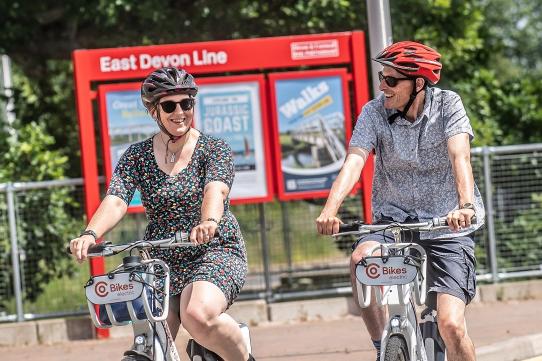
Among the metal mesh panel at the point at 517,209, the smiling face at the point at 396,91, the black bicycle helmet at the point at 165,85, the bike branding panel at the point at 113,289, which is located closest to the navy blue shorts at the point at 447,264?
the smiling face at the point at 396,91

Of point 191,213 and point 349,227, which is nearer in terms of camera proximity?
point 349,227

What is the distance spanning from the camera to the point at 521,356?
8.65 meters

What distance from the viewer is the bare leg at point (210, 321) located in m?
5.09

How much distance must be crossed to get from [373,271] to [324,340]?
4.79 metres

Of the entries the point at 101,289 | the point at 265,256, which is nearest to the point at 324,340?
the point at 265,256

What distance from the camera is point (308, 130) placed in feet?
37.2

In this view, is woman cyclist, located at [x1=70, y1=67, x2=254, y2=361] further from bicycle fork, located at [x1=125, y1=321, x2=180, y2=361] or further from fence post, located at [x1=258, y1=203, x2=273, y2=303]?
fence post, located at [x1=258, y1=203, x2=273, y2=303]

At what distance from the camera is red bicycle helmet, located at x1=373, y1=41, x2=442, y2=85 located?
5.57 m

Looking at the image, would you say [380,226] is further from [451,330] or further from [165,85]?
[165,85]

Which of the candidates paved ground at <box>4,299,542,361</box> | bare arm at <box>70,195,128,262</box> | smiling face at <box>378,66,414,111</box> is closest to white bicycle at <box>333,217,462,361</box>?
smiling face at <box>378,66,414,111</box>

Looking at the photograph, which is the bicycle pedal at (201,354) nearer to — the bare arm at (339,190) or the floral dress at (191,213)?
the floral dress at (191,213)

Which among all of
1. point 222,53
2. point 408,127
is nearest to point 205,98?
point 222,53

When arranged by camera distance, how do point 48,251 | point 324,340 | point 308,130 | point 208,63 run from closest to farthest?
1. point 324,340
2. point 208,63
3. point 308,130
4. point 48,251

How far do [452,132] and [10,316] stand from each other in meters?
6.67
